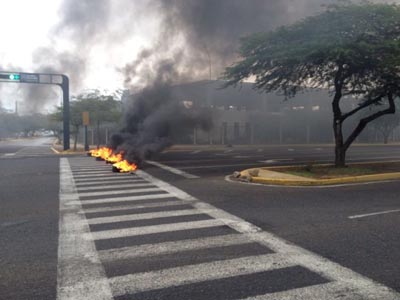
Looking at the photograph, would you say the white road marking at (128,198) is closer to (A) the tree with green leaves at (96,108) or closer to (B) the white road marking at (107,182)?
(B) the white road marking at (107,182)

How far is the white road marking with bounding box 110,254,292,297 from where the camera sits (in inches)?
147

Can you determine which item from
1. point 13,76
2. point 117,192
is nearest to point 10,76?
point 13,76

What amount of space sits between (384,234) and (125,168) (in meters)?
9.96

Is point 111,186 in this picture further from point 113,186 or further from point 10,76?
point 10,76

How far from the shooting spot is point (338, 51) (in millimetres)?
11258

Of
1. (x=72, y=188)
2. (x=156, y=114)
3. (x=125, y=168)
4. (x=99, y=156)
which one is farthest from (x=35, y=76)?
(x=72, y=188)

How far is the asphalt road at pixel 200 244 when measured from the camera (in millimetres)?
3701

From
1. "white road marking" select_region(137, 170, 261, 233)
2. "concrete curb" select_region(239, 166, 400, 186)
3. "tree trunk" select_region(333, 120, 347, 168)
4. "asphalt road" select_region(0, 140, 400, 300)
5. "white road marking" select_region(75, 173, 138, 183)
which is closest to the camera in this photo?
"asphalt road" select_region(0, 140, 400, 300)

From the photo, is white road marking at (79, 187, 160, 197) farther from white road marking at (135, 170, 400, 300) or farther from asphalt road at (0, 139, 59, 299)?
white road marking at (135, 170, 400, 300)

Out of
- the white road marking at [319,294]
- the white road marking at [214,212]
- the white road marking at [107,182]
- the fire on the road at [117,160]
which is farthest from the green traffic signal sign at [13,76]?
the white road marking at [319,294]

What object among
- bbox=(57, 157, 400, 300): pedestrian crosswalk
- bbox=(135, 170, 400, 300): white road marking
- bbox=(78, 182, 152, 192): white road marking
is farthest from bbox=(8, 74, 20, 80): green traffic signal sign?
bbox=(135, 170, 400, 300): white road marking

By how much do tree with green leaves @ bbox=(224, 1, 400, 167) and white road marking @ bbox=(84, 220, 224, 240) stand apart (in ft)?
24.6

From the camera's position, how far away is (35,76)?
25578 mm

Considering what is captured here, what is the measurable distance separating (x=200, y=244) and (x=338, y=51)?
8.46m
